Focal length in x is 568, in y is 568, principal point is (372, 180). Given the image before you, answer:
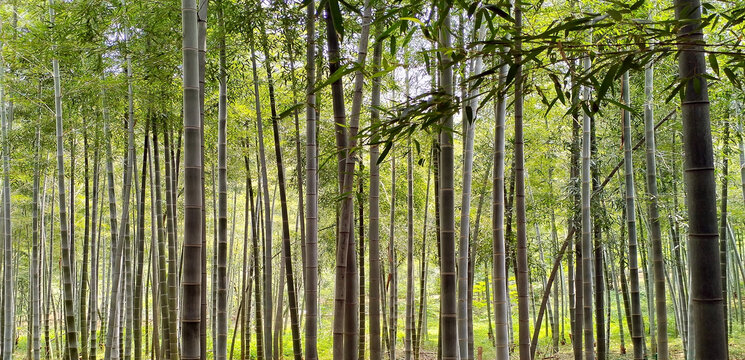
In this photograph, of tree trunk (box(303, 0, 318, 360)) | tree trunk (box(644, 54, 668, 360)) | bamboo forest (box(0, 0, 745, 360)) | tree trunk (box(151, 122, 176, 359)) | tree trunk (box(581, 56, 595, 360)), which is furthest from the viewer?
tree trunk (box(151, 122, 176, 359))

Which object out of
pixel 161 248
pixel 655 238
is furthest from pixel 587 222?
pixel 161 248

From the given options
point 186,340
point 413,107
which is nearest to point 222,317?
point 186,340

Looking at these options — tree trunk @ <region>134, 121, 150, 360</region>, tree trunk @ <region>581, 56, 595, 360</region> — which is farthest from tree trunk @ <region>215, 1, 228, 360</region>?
tree trunk @ <region>581, 56, 595, 360</region>

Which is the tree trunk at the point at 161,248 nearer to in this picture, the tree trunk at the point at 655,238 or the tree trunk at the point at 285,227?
the tree trunk at the point at 285,227

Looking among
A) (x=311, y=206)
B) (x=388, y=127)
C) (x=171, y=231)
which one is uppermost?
(x=388, y=127)

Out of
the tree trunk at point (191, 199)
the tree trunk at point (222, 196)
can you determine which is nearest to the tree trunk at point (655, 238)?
the tree trunk at point (222, 196)

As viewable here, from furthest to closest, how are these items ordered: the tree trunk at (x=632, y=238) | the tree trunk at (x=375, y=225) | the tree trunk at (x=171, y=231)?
the tree trunk at (x=171, y=231)
the tree trunk at (x=632, y=238)
the tree trunk at (x=375, y=225)

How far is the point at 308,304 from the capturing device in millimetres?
3445

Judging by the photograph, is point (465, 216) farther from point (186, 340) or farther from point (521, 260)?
point (186, 340)

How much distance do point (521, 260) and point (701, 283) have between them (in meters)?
2.67

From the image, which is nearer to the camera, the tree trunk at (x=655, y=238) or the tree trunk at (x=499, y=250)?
the tree trunk at (x=499, y=250)

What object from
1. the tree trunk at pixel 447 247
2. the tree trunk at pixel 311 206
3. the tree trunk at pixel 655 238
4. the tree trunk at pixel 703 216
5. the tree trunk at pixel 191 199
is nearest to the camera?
the tree trunk at pixel 703 216

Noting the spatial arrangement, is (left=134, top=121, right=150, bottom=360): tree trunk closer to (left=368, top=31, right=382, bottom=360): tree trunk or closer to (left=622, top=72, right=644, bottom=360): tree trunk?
(left=368, top=31, right=382, bottom=360): tree trunk

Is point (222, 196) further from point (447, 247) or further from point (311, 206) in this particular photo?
point (447, 247)
